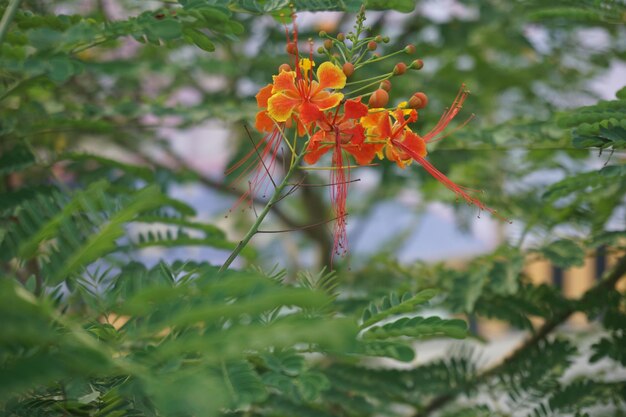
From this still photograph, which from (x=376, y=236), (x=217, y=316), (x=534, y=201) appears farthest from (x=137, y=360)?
(x=376, y=236)

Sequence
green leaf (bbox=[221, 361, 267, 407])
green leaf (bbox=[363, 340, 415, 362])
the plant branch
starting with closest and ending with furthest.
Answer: green leaf (bbox=[221, 361, 267, 407]) → green leaf (bbox=[363, 340, 415, 362]) → the plant branch

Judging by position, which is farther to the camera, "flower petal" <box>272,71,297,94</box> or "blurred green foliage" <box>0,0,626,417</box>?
"flower petal" <box>272,71,297,94</box>

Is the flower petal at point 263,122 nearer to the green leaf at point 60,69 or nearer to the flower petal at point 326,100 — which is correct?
the flower petal at point 326,100

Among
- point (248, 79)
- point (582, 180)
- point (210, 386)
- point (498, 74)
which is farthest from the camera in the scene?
point (498, 74)

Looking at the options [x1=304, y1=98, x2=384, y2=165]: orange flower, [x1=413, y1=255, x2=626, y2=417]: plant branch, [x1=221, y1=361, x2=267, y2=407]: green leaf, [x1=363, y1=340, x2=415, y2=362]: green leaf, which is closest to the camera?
[x1=221, y1=361, x2=267, y2=407]: green leaf

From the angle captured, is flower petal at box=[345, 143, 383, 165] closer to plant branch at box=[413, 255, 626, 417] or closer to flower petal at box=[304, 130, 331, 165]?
flower petal at box=[304, 130, 331, 165]

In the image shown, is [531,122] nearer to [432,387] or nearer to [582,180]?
[582,180]

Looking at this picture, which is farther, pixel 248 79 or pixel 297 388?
pixel 248 79

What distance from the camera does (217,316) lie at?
2.04 feet

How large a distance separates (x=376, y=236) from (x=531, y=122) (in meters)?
2.83

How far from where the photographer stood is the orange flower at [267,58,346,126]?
904 millimetres

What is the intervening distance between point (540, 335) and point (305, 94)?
1012 mm

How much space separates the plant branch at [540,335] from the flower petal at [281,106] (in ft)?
3.03

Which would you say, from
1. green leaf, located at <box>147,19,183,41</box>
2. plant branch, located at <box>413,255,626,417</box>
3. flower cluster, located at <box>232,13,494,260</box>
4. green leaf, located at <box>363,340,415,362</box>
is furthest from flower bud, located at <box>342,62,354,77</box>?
plant branch, located at <box>413,255,626,417</box>
